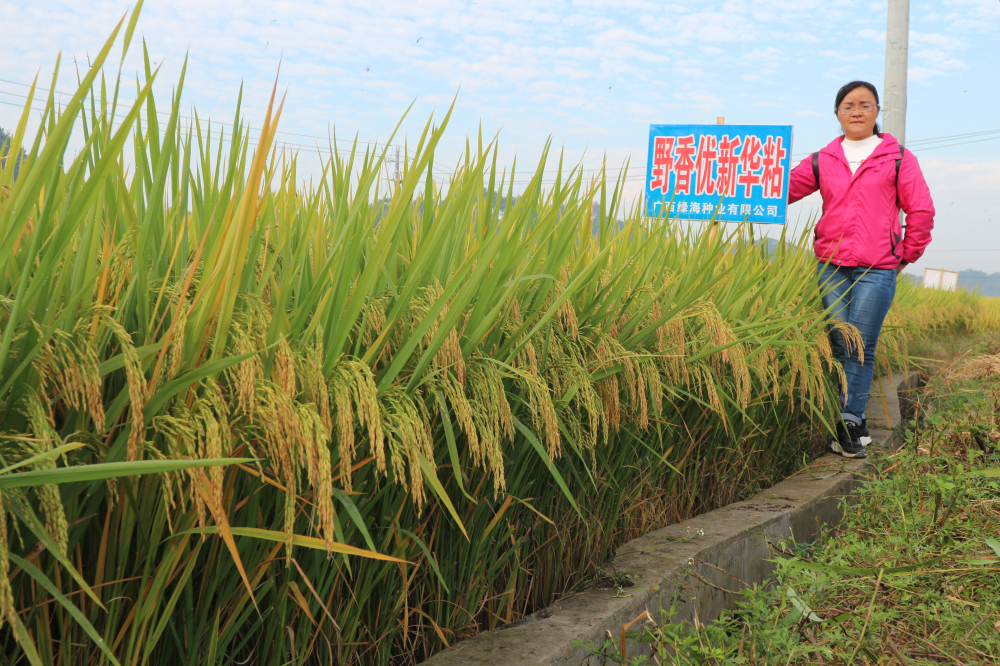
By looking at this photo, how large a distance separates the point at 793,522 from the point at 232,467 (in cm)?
221

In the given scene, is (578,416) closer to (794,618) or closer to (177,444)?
(794,618)

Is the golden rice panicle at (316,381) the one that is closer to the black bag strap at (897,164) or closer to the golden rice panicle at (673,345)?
the golden rice panicle at (673,345)

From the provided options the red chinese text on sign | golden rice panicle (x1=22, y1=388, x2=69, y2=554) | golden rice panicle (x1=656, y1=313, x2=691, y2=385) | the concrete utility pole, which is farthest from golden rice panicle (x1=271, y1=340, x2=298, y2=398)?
the concrete utility pole

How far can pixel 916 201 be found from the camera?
352 centimetres

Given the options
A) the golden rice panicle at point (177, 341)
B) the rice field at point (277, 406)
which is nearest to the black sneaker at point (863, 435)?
the rice field at point (277, 406)

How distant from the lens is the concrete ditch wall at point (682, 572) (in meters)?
1.47

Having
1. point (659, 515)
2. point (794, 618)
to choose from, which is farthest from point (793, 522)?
point (794, 618)

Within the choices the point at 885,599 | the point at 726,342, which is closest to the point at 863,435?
the point at 885,599

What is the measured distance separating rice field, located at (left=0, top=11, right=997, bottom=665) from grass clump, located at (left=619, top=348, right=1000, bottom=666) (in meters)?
0.46

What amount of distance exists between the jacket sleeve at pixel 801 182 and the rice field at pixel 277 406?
2246 millimetres

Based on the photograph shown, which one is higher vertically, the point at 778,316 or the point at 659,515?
the point at 778,316

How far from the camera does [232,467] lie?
1.06 metres

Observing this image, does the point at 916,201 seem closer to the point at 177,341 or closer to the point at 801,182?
the point at 801,182

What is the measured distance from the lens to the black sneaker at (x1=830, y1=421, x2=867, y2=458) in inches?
138
